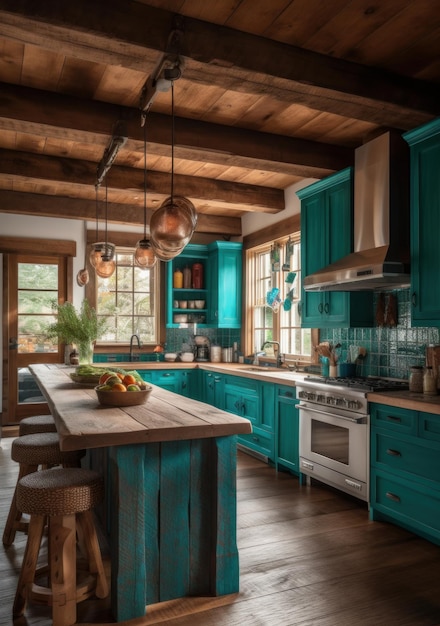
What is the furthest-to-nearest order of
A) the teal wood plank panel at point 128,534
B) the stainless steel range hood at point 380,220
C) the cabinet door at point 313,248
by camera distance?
the cabinet door at point 313,248 < the stainless steel range hood at point 380,220 < the teal wood plank panel at point 128,534

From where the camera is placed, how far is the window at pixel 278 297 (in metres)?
5.62

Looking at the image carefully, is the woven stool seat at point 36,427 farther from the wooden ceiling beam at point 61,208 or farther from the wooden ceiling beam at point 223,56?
the wooden ceiling beam at point 61,208

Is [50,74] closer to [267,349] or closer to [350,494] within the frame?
[350,494]

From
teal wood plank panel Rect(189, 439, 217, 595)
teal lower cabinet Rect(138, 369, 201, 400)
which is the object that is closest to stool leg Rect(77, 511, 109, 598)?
teal wood plank panel Rect(189, 439, 217, 595)

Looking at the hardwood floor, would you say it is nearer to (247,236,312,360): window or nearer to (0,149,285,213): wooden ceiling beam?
(247,236,312,360): window

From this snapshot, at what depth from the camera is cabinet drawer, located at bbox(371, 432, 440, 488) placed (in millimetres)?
3023

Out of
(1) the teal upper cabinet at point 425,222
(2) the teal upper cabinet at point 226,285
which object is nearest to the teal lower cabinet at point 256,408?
(2) the teal upper cabinet at point 226,285

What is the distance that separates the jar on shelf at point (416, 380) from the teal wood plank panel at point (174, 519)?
1.85m

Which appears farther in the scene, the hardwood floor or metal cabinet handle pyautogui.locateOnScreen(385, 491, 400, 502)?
metal cabinet handle pyautogui.locateOnScreen(385, 491, 400, 502)

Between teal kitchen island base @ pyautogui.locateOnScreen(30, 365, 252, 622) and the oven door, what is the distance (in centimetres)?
141

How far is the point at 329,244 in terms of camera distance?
4.55 meters

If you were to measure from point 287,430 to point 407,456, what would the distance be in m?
1.47

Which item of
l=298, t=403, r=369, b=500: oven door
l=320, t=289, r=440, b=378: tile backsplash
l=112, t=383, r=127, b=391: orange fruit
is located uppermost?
l=320, t=289, r=440, b=378: tile backsplash

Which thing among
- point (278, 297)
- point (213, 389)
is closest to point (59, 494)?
point (213, 389)
